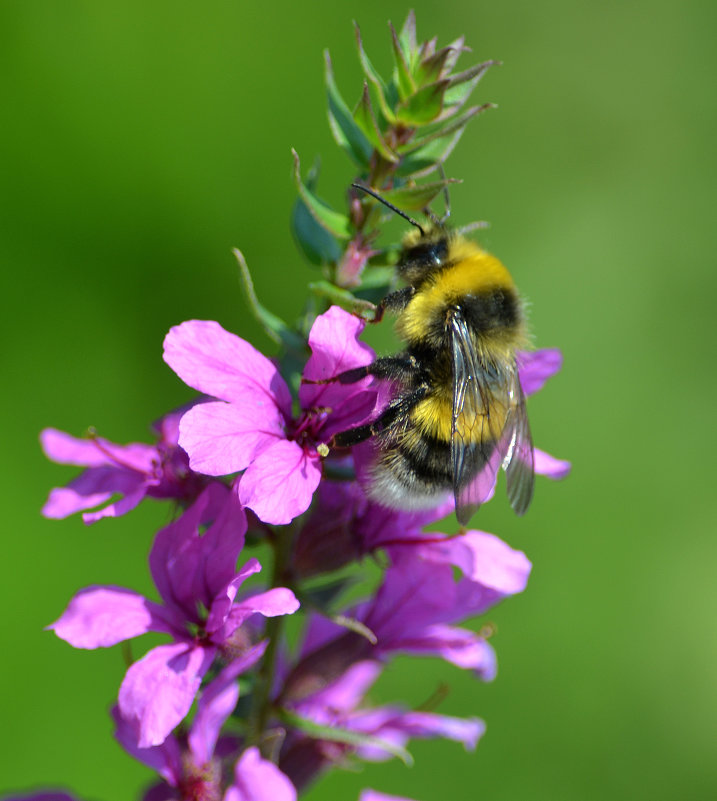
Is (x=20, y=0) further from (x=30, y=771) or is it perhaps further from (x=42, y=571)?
(x=30, y=771)

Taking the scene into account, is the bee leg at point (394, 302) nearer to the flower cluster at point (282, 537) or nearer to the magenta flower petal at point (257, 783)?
the flower cluster at point (282, 537)

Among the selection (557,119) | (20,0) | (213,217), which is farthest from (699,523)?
(20,0)

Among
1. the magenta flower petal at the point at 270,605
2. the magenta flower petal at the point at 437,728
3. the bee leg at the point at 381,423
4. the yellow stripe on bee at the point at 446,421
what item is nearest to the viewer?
the magenta flower petal at the point at 270,605

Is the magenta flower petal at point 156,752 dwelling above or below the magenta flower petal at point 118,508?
below

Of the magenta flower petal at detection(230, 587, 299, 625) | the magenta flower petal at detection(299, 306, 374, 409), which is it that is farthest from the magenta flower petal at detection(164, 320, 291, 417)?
the magenta flower petal at detection(230, 587, 299, 625)

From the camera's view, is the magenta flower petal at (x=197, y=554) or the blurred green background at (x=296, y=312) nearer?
the magenta flower petal at (x=197, y=554)

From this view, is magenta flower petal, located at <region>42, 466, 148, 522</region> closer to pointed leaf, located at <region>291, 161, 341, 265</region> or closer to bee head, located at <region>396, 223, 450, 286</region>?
pointed leaf, located at <region>291, 161, 341, 265</region>

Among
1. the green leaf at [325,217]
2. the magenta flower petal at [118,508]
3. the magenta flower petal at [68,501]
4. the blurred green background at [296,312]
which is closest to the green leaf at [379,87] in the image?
the green leaf at [325,217]

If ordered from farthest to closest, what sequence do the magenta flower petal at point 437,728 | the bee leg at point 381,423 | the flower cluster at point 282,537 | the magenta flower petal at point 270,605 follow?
the magenta flower petal at point 437,728
the bee leg at point 381,423
the flower cluster at point 282,537
the magenta flower petal at point 270,605
